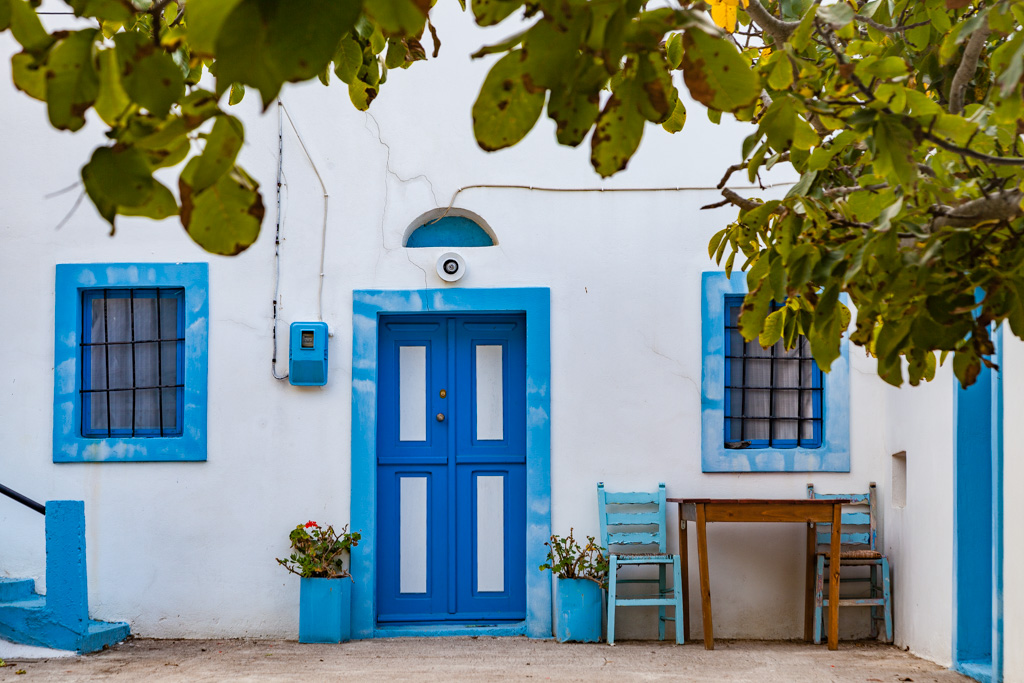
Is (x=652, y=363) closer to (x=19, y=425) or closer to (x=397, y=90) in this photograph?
(x=397, y=90)

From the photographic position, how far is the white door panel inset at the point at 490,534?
680 cm

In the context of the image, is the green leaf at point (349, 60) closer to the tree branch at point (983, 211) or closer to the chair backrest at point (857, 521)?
the tree branch at point (983, 211)

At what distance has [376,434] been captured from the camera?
22.1 feet

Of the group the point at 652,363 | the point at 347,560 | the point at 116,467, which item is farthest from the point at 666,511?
the point at 116,467

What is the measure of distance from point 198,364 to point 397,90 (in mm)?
2081

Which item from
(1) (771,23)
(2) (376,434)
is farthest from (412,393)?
(1) (771,23)

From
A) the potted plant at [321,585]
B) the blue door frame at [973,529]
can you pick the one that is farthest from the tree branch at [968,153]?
the potted plant at [321,585]

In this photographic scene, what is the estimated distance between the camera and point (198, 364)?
21.9ft

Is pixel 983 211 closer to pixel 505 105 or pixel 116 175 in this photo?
pixel 505 105

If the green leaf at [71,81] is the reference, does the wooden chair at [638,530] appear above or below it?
below

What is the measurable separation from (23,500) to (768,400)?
4381 millimetres

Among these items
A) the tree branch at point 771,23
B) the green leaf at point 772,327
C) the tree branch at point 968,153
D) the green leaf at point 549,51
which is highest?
the tree branch at point 771,23

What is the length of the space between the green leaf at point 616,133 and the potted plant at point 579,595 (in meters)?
5.17

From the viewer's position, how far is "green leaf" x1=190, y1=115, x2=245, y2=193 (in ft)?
3.56
